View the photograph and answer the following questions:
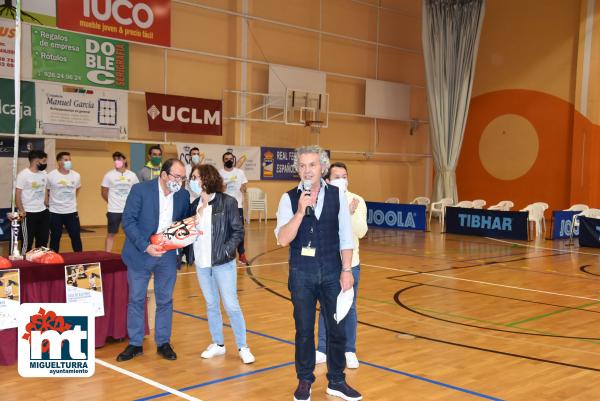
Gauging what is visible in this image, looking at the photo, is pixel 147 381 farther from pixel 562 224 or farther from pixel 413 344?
pixel 562 224

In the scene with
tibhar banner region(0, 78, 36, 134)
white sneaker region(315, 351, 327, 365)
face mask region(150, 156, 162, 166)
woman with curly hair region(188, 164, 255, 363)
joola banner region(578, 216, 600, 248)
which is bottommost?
white sneaker region(315, 351, 327, 365)

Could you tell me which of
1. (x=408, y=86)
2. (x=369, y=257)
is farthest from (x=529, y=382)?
(x=408, y=86)

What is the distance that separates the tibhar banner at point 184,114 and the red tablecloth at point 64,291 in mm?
10837

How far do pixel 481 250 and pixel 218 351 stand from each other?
28.8ft

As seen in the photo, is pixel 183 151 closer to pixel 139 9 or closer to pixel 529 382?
pixel 139 9

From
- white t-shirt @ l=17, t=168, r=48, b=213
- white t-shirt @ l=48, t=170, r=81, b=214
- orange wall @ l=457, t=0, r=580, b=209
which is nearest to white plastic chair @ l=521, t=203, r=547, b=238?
orange wall @ l=457, t=0, r=580, b=209

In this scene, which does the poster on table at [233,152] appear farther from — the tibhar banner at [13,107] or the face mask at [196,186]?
the face mask at [196,186]

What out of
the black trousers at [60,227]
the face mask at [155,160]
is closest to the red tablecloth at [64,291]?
the face mask at [155,160]

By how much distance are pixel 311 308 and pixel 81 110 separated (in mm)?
12081

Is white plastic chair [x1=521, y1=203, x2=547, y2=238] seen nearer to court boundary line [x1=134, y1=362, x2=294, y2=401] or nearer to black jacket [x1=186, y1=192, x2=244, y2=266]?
court boundary line [x1=134, y1=362, x2=294, y2=401]

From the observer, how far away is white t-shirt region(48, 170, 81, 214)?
8594 mm

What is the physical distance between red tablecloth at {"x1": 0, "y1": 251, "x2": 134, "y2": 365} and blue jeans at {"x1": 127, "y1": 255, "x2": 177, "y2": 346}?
337 millimetres

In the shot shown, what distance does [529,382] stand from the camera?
4812 mm

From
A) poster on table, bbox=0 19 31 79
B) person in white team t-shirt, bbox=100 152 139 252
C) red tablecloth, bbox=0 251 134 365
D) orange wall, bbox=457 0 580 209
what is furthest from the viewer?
orange wall, bbox=457 0 580 209
